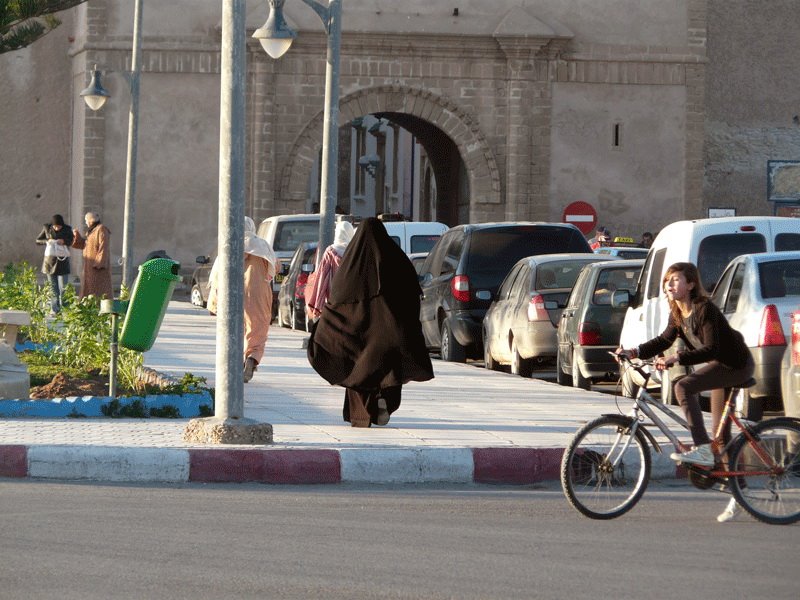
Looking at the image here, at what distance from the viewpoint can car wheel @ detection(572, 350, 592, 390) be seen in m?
16.8

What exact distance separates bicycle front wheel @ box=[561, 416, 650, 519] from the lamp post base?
2501mm

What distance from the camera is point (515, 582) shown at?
6.83 m

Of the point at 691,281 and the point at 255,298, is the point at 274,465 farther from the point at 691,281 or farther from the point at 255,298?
the point at 255,298

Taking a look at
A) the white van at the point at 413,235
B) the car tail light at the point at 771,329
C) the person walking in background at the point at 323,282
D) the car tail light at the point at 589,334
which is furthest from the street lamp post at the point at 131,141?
the car tail light at the point at 771,329

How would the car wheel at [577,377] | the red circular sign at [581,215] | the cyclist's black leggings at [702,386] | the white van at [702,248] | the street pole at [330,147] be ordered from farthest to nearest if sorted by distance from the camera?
the red circular sign at [581,215] → the street pole at [330,147] → the car wheel at [577,377] → the white van at [702,248] → the cyclist's black leggings at [702,386]

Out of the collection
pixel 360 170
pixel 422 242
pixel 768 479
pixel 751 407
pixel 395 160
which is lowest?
pixel 768 479

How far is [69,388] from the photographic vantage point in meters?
13.9

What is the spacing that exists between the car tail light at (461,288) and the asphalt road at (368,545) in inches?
436

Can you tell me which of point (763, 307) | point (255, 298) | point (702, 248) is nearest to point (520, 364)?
point (702, 248)

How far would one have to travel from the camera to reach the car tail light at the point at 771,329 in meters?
12.7

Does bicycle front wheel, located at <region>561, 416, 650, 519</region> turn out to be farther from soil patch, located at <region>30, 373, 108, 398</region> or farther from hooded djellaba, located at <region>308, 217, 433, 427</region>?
soil patch, located at <region>30, 373, 108, 398</region>

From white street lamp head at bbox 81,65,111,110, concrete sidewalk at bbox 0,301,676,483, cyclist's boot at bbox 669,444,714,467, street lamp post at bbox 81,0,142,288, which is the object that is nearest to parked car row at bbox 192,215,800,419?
concrete sidewalk at bbox 0,301,676,483

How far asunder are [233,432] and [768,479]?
345 centimetres

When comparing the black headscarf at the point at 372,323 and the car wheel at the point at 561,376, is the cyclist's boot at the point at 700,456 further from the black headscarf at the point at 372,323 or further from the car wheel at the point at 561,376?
the car wheel at the point at 561,376
